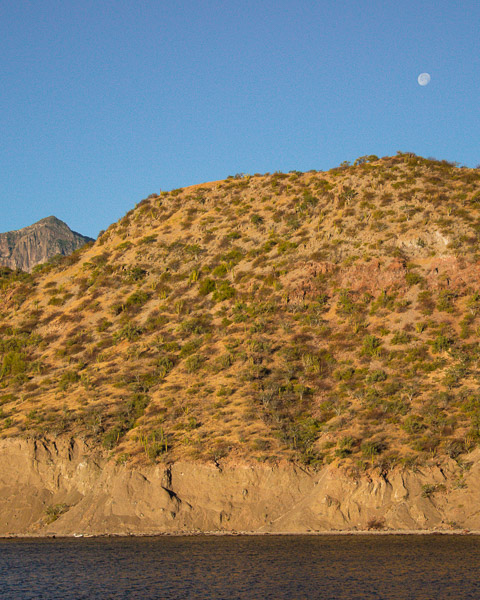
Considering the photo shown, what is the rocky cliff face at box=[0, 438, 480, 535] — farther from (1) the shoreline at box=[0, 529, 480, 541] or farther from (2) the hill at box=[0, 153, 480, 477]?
(2) the hill at box=[0, 153, 480, 477]

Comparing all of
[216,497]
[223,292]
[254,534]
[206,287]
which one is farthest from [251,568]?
[206,287]

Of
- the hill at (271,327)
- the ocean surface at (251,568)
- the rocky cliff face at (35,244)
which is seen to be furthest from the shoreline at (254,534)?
the rocky cliff face at (35,244)

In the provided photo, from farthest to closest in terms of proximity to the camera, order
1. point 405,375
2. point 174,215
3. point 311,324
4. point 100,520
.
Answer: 1. point 174,215
2. point 311,324
3. point 405,375
4. point 100,520

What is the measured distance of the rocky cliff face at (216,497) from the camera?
130ft

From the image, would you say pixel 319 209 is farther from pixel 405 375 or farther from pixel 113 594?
pixel 113 594

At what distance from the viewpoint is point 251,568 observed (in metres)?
30.4

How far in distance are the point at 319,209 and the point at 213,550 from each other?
5054cm

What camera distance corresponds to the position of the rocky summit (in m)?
42.6

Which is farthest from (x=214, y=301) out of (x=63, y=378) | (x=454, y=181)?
(x=454, y=181)

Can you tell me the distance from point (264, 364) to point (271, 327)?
5.90m

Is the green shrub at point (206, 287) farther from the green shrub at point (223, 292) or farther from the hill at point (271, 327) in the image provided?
the green shrub at point (223, 292)

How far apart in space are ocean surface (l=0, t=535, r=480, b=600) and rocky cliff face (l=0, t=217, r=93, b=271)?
14371 centimetres

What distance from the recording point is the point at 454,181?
7581cm

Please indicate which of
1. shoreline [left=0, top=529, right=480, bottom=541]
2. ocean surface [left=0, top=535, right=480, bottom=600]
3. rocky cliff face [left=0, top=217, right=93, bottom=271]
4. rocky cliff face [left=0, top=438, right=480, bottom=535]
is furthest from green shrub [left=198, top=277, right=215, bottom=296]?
rocky cliff face [left=0, top=217, right=93, bottom=271]
